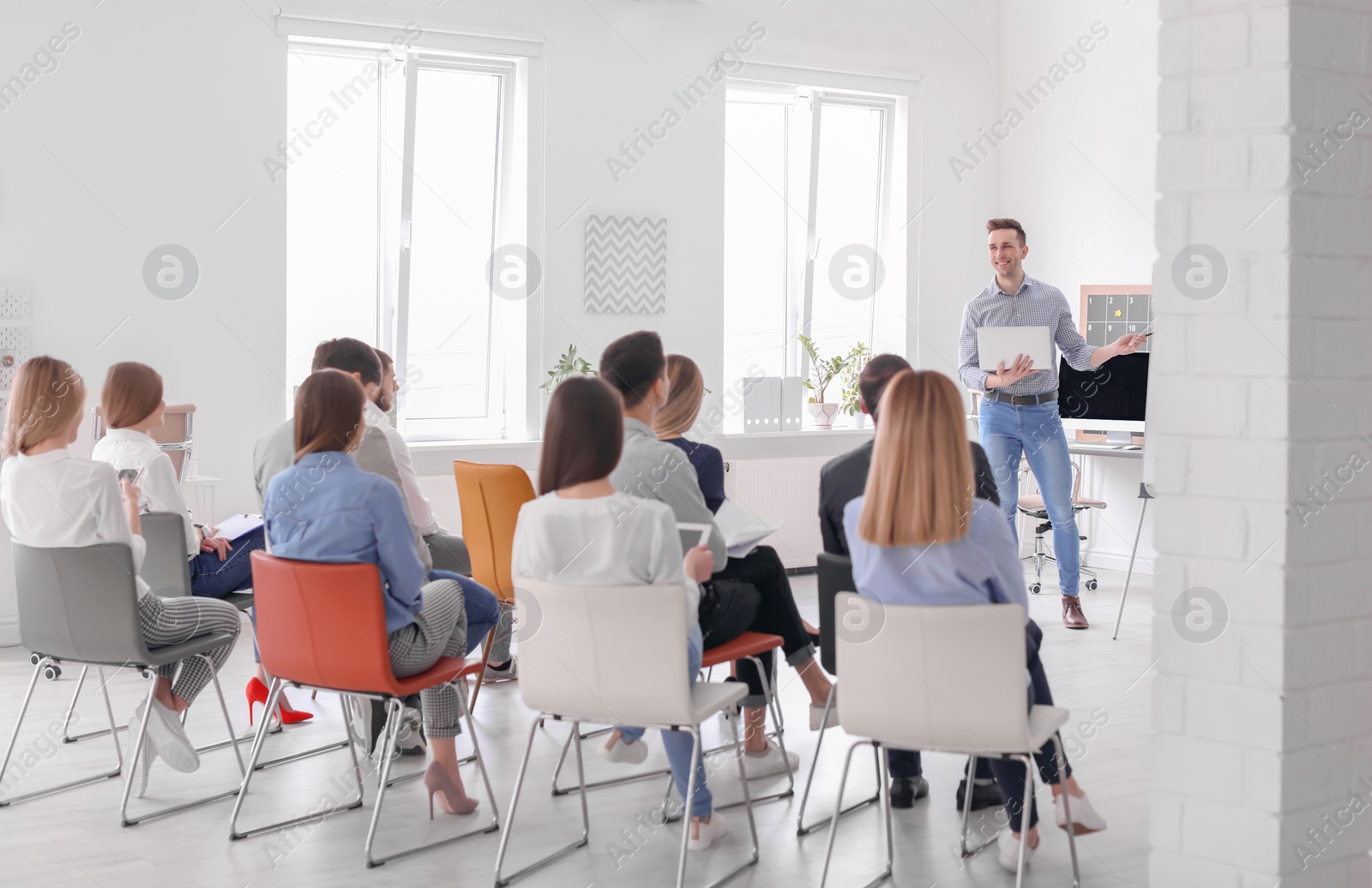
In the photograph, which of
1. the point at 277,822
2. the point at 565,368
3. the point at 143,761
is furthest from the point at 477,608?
the point at 565,368

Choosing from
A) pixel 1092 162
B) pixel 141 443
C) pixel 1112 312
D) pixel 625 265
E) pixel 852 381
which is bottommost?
pixel 141 443

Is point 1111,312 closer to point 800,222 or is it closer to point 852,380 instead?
point 852,380

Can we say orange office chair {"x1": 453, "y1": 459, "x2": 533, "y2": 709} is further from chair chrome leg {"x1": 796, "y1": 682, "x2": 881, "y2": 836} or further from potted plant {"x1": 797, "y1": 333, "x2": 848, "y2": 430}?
potted plant {"x1": 797, "y1": 333, "x2": 848, "y2": 430}

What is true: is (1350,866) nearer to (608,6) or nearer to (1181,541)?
(1181,541)

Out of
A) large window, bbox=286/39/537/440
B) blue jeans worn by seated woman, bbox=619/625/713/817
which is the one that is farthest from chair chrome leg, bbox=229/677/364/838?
large window, bbox=286/39/537/440

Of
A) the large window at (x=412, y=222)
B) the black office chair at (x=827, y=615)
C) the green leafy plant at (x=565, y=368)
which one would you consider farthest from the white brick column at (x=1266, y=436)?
the large window at (x=412, y=222)

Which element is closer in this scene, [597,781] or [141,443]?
[597,781]

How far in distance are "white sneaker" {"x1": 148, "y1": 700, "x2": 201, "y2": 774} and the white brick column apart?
2.69m

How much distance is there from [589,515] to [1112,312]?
565cm

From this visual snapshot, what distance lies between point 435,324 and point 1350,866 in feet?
18.0

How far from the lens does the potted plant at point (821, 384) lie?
26.3 feet

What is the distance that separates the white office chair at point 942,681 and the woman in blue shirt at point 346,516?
1.19 meters

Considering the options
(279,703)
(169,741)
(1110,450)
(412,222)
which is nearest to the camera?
(169,741)

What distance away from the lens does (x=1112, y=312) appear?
778 cm
